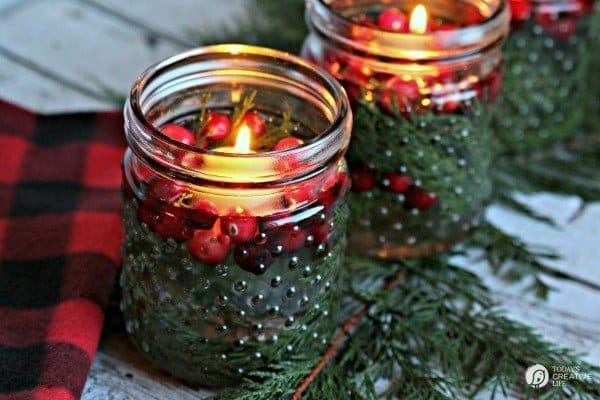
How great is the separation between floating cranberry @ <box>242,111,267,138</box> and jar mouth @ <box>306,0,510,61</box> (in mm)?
100

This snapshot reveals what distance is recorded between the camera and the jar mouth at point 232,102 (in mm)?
A: 600

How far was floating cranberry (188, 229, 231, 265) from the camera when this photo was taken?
61 cm

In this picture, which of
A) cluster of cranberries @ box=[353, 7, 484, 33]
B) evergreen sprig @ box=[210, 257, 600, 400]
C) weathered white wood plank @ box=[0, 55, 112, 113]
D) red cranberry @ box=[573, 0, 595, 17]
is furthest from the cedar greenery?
weathered white wood plank @ box=[0, 55, 112, 113]

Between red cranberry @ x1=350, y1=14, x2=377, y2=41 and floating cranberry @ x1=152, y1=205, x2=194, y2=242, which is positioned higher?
red cranberry @ x1=350, y1=14, x2=377, y2=41

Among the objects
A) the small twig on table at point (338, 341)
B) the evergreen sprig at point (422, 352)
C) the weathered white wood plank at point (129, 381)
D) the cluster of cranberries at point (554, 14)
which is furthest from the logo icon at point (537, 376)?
the cluster of cranberries at point (554, 14)

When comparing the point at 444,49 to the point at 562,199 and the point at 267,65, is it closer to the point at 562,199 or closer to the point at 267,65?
the point at 267,65

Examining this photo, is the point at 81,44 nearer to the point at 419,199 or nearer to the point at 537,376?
the point at 419,199

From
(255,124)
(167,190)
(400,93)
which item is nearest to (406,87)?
(400,93)

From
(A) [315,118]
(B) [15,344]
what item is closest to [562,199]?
(A) [315,118]

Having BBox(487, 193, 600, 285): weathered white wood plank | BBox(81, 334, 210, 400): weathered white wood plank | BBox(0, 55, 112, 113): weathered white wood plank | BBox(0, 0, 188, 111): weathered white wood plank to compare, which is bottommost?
BBox(0, 55, 112, 113): weathered white wood plank

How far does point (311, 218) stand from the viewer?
64cm

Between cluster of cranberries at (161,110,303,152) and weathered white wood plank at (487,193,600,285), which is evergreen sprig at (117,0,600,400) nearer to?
weathered white wood plank at (487,193,600,285)

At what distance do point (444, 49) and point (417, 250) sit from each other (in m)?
0.18

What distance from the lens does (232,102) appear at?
74 centimetres
